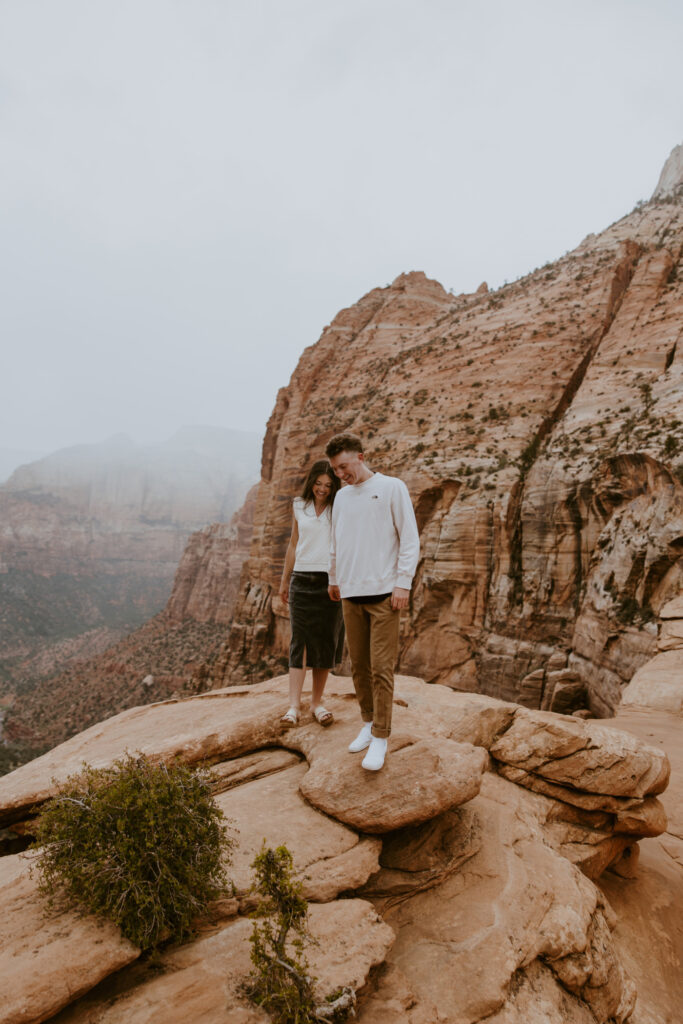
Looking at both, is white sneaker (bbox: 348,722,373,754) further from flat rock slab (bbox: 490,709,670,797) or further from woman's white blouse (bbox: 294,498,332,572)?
flat rock slab (bbox: 490,709,670,797)

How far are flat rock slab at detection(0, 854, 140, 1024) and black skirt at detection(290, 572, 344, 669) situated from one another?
9.10 ft

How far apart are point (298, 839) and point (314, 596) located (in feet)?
7.15

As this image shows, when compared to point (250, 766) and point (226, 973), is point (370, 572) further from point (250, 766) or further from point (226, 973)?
point (226, 973)

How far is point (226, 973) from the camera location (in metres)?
2.53

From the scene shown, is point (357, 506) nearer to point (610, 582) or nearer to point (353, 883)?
point (353, 883)

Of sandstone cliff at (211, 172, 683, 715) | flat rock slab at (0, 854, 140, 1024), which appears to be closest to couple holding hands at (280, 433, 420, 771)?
flat rock slab at (0, 854, 140, 1024)

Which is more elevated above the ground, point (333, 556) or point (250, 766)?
point (333, 556)

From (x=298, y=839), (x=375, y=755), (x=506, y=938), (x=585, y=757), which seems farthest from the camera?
(x=585, y=757)

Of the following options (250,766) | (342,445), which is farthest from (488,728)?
(342,445)

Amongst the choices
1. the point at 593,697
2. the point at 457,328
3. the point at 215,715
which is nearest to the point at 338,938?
the point at 215,715

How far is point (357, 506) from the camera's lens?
4.34 metres

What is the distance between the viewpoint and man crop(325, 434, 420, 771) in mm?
4098

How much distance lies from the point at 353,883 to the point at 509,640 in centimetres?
1937

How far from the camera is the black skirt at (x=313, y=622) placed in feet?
16.8
